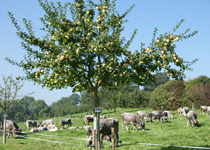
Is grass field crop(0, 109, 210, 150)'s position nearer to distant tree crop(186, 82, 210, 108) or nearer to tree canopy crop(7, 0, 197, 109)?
tree canopy crop(7, 0, 197, 109)

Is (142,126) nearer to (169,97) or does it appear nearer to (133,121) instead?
(133,121)

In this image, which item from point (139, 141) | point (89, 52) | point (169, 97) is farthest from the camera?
point (169, 97)

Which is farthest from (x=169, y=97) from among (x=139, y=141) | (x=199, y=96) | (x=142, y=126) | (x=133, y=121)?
(x=139, y=141)

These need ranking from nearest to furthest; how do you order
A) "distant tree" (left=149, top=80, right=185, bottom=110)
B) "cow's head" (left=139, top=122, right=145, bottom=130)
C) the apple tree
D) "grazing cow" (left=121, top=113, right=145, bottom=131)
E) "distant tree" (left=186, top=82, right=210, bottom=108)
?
the apple tree < "cow's head" (left=139, top=122, right=145, bottom=130) < "grazing cow" (left=121, top=113, right=145, bottom=131) < "distant tree" (left=149, top=80, right=185, bottom=110) < "distant tree" (left=186, top=82, right=210, bottom=108)

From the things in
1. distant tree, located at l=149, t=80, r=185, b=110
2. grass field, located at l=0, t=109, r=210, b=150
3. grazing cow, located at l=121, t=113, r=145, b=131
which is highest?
distant tree, located at l=149, t=80, r=185, b=110

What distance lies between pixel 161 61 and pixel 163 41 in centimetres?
97

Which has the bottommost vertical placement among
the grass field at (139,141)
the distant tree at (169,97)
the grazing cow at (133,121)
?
the grass field at (139,141)

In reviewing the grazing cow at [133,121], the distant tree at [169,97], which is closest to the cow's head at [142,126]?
the grazing cow at [133,121]

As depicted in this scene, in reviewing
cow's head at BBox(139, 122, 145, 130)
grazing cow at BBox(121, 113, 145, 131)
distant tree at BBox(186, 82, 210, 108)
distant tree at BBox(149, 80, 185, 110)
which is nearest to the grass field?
cow's head at BBox(139, 122, 145, 130)

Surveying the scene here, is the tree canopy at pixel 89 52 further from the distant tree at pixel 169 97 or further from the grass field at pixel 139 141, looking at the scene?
the distant tree at pixel 169 97

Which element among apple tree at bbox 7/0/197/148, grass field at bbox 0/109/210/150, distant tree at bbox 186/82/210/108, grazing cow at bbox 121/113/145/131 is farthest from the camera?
distant tree at bbox 186/82/210/108

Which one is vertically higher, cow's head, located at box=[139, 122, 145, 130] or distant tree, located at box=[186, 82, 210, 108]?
distant tree, located at box=[186, 82, 210, 108]

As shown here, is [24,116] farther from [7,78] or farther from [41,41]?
[41,41]

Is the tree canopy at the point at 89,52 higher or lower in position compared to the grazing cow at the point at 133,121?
higher
